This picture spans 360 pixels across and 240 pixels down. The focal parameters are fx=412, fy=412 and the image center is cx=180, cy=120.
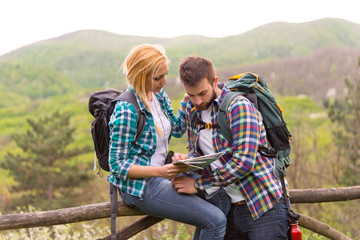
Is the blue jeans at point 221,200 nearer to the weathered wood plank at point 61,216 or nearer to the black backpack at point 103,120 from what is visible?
the weathered wood plank at point 61,216

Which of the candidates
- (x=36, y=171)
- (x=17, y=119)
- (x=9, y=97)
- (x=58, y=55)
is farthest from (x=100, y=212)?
(x=58, y=55)

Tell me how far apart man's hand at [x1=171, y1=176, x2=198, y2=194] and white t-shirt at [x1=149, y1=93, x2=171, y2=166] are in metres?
0.19

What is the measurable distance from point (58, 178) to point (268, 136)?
20821mm

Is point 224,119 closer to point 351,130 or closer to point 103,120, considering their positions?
point 103,120

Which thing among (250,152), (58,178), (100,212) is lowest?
(58,178)

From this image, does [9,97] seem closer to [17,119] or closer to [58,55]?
[17,119]

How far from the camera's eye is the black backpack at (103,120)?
2748 mm

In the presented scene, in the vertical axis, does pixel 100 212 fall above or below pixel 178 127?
below

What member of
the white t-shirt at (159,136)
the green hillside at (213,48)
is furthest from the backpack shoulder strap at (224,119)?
the green hillside at (213,48)

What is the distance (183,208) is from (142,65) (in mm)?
999

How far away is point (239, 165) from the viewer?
2674 millimetres

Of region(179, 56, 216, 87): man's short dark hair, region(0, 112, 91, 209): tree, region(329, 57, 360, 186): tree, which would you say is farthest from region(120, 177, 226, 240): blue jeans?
region(0, 112, 91, 209): tree

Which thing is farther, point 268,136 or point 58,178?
point 58,178

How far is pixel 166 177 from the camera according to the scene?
273cm
